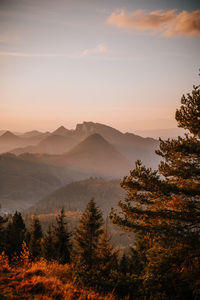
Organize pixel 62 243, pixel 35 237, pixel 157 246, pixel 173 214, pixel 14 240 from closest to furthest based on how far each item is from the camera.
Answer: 1. pixel 157 246
2. pixel 173 214
3. pixel 62 243
4. pixel 14 240
5. pixel 35 237

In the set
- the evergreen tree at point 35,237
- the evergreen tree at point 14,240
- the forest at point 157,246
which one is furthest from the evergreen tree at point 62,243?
the forest at point 157,246

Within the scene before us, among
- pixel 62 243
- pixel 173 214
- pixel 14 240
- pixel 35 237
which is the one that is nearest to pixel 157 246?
pixel 173 214

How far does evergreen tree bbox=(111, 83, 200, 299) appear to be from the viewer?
755 centimetres

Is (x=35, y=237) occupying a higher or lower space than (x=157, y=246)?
lower

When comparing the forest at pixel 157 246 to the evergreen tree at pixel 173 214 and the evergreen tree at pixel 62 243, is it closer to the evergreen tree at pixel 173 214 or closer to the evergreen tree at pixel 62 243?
the evergreen tree at pixel 173 214

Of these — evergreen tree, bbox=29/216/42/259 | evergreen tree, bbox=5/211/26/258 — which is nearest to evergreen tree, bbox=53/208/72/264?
evergreen tree, bbox=29/216/42/259

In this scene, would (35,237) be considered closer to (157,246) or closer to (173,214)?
(157,246)

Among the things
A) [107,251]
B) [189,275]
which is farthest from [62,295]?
[107,251]

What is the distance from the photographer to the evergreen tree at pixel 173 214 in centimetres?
755

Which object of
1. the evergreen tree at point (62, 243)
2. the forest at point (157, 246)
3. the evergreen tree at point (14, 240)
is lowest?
the evergreen tree at point (14, 240)

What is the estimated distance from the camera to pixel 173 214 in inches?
338

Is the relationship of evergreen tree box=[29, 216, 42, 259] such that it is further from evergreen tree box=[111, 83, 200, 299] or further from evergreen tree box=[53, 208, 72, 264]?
evergreen tree box=[111, 83, 200, 299]

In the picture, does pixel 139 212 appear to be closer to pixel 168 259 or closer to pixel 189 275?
pixel 168 259

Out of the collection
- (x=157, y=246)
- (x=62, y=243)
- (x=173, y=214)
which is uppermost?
(x=173, y=214)
